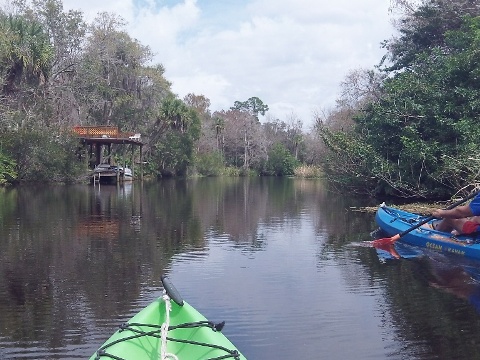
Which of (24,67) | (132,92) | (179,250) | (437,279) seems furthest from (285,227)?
(132,92)

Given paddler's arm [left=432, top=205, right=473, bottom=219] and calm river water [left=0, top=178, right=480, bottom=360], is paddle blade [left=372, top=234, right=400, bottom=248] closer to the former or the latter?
calm river water [left=0, top=178, right=480, bottom=360]

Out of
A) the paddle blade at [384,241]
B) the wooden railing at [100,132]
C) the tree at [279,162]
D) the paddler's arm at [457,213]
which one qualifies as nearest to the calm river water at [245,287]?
the paddle blade at [384,241]

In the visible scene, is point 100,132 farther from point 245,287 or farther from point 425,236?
point 245,287

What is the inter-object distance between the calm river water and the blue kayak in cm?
32

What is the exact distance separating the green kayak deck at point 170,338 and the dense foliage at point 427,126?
1255cm

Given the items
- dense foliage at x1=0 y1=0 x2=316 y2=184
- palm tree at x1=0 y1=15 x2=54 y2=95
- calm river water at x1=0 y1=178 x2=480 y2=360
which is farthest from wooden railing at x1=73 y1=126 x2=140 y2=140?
calm river water at x1=0 y1=178 x2=480 y2=360

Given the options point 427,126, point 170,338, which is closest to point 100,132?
point 427,126

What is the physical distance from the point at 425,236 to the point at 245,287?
196 inches

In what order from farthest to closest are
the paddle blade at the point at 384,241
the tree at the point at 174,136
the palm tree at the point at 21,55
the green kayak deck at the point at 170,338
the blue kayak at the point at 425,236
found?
the tree at the point at 174,136 < the palm tree at the point at 21,55 < the paddle blade at the point at 384,241 < the blue kayak at the point at 425,236 < the green kayak deck at the point at 170,338

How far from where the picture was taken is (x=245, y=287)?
365 inches

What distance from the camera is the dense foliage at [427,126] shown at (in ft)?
63.9

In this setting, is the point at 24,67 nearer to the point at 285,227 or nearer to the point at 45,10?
the point at 45,10

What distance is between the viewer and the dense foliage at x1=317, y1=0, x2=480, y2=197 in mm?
19469

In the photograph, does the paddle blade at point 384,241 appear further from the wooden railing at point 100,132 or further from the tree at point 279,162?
the tree at point 279,162
